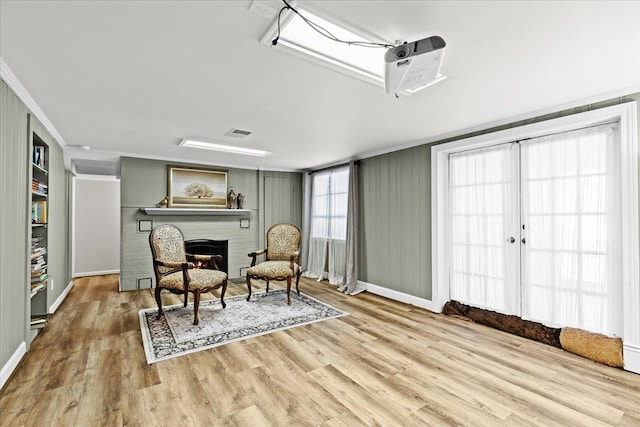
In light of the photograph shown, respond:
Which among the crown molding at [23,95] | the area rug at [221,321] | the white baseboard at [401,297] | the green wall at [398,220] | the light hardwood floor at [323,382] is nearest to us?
the light hardwood floor at [323,382]

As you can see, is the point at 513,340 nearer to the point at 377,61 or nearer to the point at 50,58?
the point at 377,61

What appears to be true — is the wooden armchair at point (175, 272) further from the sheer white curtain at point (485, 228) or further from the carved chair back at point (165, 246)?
the sheer white curtain at point (485, 228)

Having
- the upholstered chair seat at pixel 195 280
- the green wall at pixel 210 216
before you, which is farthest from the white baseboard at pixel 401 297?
the green wall at pixel 210 216

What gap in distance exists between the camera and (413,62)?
1.61m

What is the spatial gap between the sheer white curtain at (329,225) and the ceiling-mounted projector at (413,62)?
378 centimetres

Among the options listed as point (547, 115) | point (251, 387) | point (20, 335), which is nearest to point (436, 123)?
point (547, 115)

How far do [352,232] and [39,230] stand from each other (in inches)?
166

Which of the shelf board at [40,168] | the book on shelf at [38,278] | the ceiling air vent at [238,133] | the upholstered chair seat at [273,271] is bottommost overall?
the upholstered chair seat at [273,271]

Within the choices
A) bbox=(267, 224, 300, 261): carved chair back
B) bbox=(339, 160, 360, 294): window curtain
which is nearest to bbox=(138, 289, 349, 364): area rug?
bbox=(267, 224, 300, 261): carved chair back


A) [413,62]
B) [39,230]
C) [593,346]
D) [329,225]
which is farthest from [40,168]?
[593,346]

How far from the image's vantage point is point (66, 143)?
4.25 meters

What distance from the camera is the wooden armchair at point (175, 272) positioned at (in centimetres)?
Answer: 352

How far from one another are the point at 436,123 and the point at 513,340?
2461mm

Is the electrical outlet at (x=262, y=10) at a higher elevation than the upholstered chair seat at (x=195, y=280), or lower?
higher
